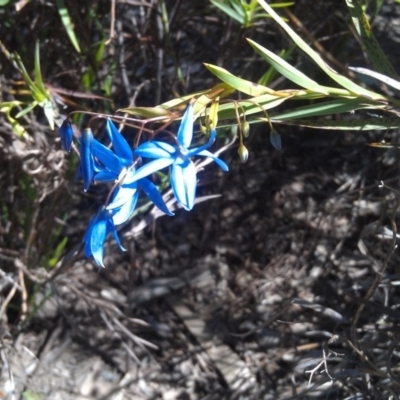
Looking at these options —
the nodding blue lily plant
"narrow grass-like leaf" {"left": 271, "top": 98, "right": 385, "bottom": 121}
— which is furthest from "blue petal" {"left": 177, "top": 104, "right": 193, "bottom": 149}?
"narrow grass-like leaf" {"left": 271, "top": 98, "right": 385, "bottom": 121}

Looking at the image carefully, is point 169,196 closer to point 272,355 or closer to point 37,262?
point 37,262

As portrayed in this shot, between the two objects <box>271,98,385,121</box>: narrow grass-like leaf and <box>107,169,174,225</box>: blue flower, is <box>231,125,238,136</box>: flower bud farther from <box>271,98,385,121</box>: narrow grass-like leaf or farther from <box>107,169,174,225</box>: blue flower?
<box>107,169,174,225</box>: blue flower

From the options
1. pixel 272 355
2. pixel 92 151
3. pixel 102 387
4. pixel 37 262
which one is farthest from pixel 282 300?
pixel 92 151

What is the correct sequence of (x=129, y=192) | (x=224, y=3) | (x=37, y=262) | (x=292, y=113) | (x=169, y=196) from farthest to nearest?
1. (x=37, y=262)
2. (x=169, y=196)
3. (x=224, y=3)
4. (x=292, y=113)
5. (x=129, y=192)

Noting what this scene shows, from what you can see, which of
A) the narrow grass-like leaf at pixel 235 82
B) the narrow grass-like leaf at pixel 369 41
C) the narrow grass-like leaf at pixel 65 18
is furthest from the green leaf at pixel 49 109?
the narrow grass-like leaf at pixel 369 41

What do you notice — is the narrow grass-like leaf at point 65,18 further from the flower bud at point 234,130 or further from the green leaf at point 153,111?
the green leaf at point 153,111

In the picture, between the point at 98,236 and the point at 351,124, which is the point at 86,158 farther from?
the point at 351,124
